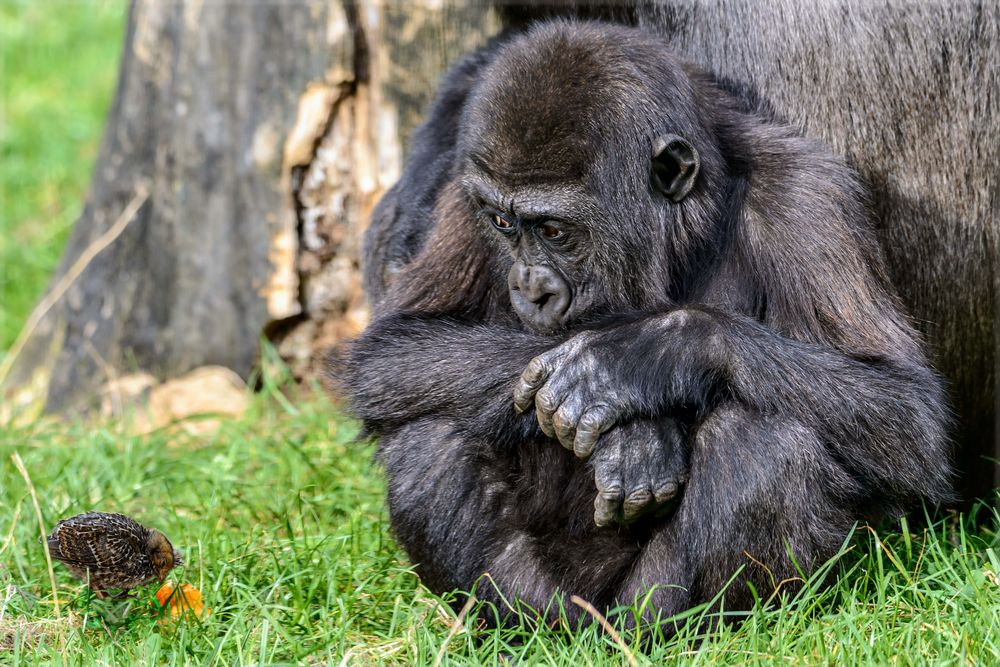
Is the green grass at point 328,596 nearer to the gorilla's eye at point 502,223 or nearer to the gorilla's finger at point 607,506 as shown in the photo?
the gorilla's finger at point 607,506

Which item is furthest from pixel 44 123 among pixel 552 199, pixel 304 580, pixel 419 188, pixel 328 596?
pixel 552 199

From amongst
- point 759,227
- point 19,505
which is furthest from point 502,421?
point 19,505

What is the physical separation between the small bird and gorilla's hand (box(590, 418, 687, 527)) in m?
1.23

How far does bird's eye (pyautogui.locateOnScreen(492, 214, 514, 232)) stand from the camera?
3.72 metres

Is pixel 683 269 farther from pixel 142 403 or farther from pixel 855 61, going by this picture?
pixel 142 403

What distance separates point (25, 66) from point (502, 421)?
7.69 m

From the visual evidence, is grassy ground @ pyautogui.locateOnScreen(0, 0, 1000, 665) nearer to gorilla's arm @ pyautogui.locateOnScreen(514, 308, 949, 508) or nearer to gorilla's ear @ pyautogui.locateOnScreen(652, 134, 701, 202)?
gorilla's arm @ pyautogui.locateOnScreen(514, 308, 949, 508)

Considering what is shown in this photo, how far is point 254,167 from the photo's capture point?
557 centimetres

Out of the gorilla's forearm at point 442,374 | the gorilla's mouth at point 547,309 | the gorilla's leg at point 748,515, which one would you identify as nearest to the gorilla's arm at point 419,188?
the gorilla's forearm at point 442,374

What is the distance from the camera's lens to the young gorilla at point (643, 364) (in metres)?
3.40

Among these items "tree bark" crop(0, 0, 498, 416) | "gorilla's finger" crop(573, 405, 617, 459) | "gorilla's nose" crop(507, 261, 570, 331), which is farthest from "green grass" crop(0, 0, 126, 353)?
"gorilla's finger" crop(573, 405, 617, 459)

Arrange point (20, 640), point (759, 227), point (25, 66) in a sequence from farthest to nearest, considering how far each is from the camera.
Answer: point (25, 66), point (759, 227), point (20, 640)

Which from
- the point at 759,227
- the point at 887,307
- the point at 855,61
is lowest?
the point at 887,307

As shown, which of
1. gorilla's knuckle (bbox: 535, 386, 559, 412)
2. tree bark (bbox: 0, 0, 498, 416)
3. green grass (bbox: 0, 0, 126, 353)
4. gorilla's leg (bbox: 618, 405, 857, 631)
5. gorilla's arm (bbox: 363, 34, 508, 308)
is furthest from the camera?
green grass (bbox: 0, 0, 126, 353)
